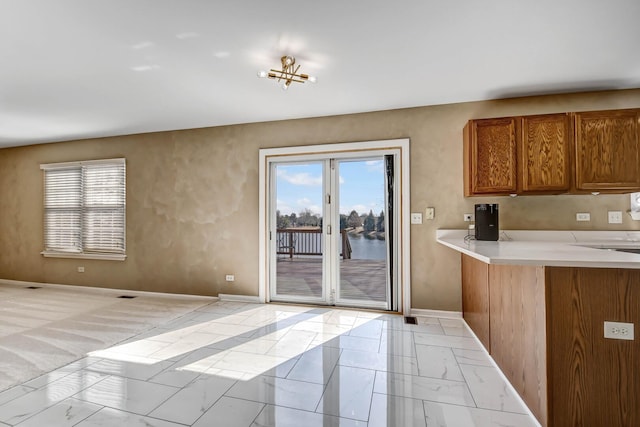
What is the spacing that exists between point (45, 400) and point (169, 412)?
87 cm

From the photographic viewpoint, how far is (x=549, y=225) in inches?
127

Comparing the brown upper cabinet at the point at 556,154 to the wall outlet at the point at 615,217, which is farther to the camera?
the wall outlet at the point at 615,217

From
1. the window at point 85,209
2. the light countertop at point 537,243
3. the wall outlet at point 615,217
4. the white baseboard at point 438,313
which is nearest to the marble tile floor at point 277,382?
the white baseboard at point 438,313

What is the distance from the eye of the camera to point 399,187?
12.2 ft

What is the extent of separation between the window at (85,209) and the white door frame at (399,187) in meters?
2.40

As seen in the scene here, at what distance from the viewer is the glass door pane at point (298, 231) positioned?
13.3ft

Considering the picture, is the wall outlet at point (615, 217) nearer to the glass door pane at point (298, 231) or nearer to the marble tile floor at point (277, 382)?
the marble tile floor at point (277, 382)

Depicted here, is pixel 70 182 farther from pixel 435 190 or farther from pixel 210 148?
pixel 435 190

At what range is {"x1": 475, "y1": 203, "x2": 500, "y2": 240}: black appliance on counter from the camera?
300cm

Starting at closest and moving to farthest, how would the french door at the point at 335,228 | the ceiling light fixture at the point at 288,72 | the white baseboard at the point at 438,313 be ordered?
the ceiling light fixture at the point at 288,72 → the white baseboard at the point at 438,313 → the french door at the point at 335,228

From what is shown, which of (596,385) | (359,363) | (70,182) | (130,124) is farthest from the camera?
(70,182)

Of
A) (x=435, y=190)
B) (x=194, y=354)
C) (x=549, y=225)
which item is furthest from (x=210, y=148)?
(x=549, y=225)

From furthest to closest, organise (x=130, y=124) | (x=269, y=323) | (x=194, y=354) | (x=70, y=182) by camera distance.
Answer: (x=70, y=182) → (x=130, y=124) → (x=269, y=323) → (x=194, y=354)

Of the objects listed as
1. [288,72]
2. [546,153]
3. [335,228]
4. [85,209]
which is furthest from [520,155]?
[85,209]
